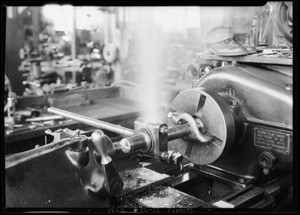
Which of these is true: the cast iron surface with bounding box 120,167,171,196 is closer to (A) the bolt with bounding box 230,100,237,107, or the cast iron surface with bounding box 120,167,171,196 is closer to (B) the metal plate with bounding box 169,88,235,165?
(B) the metal plate with bounding box 169,88,235,165

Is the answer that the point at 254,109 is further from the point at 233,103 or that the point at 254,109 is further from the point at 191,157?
the point at 191,157

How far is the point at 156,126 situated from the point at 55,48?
18.7ft

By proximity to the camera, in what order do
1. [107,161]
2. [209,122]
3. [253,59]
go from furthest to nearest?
[253,59] < [209,122] < [107,161]

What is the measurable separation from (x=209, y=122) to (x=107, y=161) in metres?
0.47

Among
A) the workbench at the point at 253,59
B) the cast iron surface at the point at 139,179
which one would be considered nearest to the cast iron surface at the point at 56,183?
the cast iron surface at the point at 139,179

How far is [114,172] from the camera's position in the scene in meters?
1.08

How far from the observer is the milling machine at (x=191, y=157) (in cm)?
103

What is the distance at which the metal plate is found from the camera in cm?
128

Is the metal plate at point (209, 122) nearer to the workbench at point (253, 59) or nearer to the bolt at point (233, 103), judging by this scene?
the bolt at point (233, 103)

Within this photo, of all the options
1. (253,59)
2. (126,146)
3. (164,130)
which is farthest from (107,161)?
(253,59)

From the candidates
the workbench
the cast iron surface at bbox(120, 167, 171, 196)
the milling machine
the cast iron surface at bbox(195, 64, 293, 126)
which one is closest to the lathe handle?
the milling machine

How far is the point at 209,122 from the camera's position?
1309 mm
